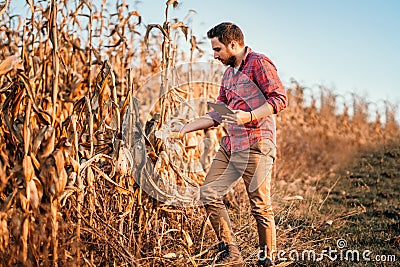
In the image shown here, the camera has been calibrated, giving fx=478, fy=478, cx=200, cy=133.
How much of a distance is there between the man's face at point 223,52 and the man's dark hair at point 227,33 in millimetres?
21

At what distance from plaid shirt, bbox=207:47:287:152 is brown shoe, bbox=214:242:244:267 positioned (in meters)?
0.53

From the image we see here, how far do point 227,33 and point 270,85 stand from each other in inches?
14.6

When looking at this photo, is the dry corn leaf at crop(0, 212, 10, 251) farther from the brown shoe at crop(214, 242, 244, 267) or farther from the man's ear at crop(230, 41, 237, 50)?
the man's ear at crop(230, 41, 237, 50)

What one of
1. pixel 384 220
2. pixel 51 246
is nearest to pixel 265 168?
pixel 51 246

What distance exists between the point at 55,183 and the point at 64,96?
247cm

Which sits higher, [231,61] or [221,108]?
[231,61]

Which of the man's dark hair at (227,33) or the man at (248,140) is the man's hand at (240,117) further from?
the man's dark hair at (227,33)

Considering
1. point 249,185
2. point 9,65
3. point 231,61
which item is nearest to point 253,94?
point 231,61

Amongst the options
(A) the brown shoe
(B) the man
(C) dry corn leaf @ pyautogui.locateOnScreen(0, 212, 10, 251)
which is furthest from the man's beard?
(C) dry corn leaf @ pyautogui.locateOnScreen(0, 212, 10, 251)

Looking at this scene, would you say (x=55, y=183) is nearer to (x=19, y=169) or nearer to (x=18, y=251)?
(x=19, y=169)

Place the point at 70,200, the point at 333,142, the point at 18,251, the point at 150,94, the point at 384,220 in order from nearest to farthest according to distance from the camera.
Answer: the point at 18,251 → the point at 70,200 → the point at 384,220 → the point at 150,94 → the point at 333,142

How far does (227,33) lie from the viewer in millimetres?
2561

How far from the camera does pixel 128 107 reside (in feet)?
8.14

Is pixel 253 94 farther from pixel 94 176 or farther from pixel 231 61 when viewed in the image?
pixel 94 176
